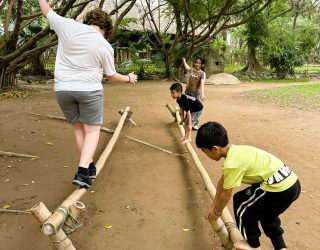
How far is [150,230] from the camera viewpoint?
12.1 ft

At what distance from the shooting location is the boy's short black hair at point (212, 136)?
2654mm

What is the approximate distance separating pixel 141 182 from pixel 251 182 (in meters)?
2.31

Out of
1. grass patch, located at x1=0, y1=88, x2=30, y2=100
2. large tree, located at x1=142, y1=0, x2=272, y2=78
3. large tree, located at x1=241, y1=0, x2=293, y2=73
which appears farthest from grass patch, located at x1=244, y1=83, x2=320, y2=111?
grass patch, located at x1=0, y1=88, x2=30, y2=100

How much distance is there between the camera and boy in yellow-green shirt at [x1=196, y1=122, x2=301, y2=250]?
2.65 metres

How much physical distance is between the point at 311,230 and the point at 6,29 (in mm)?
12051

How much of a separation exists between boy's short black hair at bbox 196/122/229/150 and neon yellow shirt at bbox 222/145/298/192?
98 mm

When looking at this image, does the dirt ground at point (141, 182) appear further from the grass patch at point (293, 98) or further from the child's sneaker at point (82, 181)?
the grass patch at point (293, 98)

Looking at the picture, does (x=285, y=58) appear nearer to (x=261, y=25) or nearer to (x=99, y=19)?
(x=261, y=25)

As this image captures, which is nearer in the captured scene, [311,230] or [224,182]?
[224,182]

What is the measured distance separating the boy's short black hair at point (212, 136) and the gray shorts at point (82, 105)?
4.15ft

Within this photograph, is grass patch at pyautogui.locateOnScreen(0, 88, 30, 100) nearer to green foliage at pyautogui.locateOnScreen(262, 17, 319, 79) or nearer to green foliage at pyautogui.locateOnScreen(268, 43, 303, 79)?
green foliage at pyautogui.locateOnScreen(268, 43, 303, 79)

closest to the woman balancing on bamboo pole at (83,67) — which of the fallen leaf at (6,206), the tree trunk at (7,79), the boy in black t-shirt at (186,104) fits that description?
the fallen leaf at (6,206)

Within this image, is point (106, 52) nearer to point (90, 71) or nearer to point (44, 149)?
point (90, 71)

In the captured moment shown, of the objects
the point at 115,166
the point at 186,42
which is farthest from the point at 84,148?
the point at 186,42
